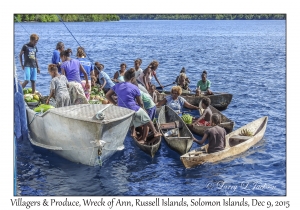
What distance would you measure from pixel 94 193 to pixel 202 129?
530 cm

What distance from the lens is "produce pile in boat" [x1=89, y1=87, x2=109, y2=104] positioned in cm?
1580

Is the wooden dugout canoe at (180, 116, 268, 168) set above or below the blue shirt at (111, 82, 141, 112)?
below

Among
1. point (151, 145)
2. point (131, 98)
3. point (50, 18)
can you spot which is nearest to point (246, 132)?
point (151, 145)

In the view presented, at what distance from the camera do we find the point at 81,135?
41.3 ft

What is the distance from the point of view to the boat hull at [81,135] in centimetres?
1239

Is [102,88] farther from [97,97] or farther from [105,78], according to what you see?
[97,97]

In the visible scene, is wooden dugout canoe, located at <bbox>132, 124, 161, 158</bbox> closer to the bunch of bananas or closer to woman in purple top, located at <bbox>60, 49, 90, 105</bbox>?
woman in purple top, located at <bbox>60, 49, 90, 105</bbox>

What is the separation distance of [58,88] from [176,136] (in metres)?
4.17

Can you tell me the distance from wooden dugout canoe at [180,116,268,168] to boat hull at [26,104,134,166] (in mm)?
2032

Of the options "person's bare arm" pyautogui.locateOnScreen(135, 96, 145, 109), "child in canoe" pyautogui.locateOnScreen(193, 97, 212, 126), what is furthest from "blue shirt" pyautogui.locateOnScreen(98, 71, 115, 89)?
"person's bare arm" pyautogui.locateOnScreen(135, 96, 145, 109)

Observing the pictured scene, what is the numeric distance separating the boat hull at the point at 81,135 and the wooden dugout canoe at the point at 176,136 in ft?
5.65

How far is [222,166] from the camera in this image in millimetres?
13438
